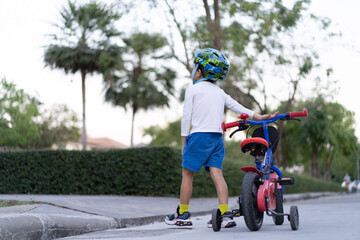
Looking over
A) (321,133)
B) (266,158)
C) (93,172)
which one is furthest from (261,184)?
(321,133)

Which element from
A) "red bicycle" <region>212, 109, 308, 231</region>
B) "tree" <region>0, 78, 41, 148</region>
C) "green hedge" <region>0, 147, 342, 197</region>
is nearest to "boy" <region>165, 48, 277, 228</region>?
"red bicycle" <region>212, 109, 308, 231</region>

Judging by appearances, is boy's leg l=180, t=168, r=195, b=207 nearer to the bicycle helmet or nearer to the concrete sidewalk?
the bicycle helmet

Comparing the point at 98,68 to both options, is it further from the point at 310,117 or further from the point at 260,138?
the point at 260,138

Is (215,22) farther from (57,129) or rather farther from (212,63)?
(57,129)

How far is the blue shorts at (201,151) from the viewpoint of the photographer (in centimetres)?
520

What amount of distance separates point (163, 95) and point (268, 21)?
27.0m

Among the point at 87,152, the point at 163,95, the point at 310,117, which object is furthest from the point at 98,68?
the point at 87,152

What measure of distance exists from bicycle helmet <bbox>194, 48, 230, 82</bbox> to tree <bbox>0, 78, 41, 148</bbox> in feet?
153

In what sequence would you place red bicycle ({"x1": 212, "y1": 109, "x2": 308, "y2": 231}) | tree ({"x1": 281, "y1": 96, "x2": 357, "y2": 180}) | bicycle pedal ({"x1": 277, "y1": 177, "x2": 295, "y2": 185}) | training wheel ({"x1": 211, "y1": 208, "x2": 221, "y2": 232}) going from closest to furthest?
red bicycle ({"x1": 212, "y1": 109, "x2": 308, "y2": 231}) < training wheel ({"x1": 211, "y1": 208, "x2": 221, "y2": 232}) < bicycle pedal ({"x1": 277, "y1": 177, "x2": 295, "y2": 185}) < tree ({"x1": 281, "y1": 96, "x2": 357, "y2": 180})

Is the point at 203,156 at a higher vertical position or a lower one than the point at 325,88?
lower

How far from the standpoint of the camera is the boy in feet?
17.1

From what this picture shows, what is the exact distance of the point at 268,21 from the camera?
16.7 metres

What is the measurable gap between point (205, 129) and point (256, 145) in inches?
22.3

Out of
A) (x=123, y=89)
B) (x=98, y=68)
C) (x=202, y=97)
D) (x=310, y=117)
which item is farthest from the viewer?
(x=123, y=89)
